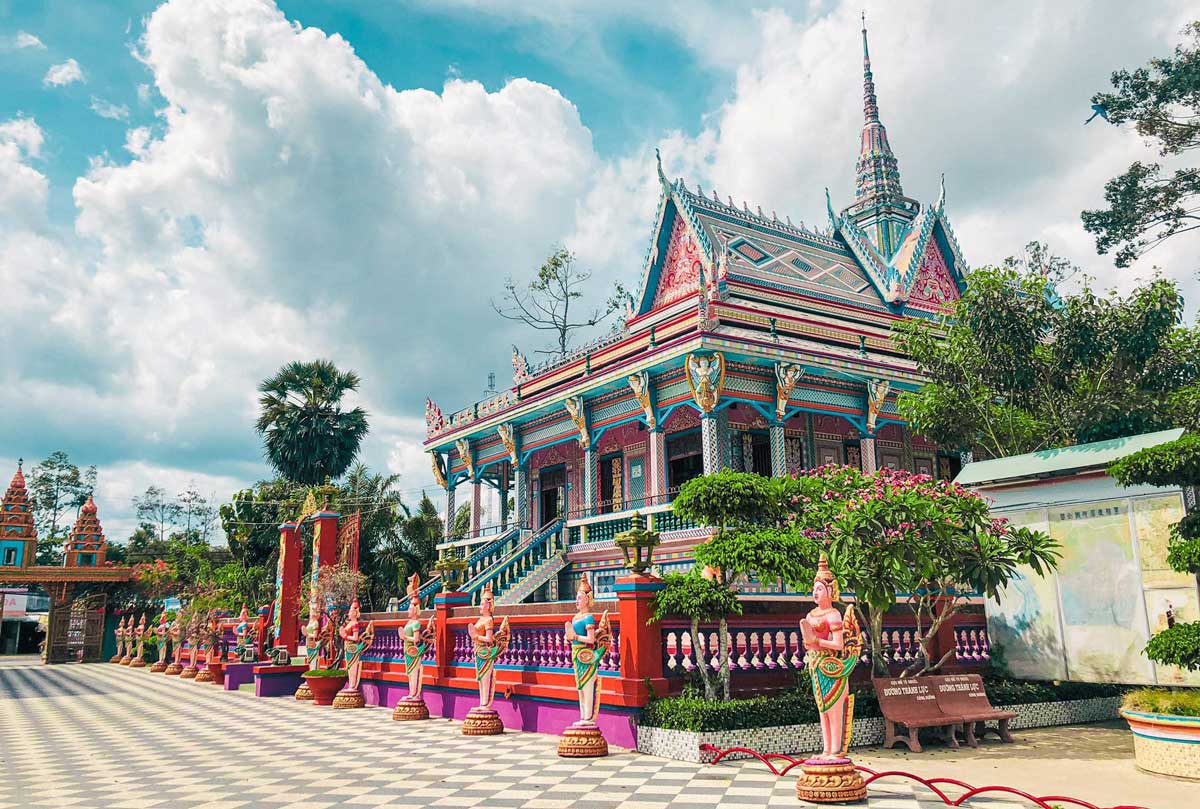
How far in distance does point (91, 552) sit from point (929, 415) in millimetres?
34500

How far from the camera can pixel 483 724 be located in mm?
10289

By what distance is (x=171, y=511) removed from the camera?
196ft

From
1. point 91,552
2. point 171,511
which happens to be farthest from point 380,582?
point 171,511

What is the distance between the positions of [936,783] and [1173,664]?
8.67ft

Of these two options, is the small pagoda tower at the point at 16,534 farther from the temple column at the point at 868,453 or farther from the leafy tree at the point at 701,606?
the leafy tree at the point at 701,606

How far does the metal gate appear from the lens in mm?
33688

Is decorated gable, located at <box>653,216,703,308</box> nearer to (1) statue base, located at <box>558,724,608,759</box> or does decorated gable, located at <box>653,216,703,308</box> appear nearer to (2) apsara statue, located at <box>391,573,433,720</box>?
(2) apsara statue, located at <box>391,573,433,720</box>

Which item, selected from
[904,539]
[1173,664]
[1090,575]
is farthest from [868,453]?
[1173,664]

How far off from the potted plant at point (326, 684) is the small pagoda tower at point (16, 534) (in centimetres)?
2559

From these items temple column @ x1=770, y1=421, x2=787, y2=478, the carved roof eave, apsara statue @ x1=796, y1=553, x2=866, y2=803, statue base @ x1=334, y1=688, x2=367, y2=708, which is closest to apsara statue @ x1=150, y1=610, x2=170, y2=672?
statue base @ x1=334, y1=688, x2=367, y2=708

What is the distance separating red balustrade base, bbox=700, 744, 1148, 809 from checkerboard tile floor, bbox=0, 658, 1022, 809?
0.10m

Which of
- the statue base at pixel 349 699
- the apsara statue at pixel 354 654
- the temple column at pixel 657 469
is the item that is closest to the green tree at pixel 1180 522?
the temple column at pixel 657 469

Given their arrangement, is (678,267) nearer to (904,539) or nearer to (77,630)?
(904,539)

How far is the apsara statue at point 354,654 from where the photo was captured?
1433 centimetres
